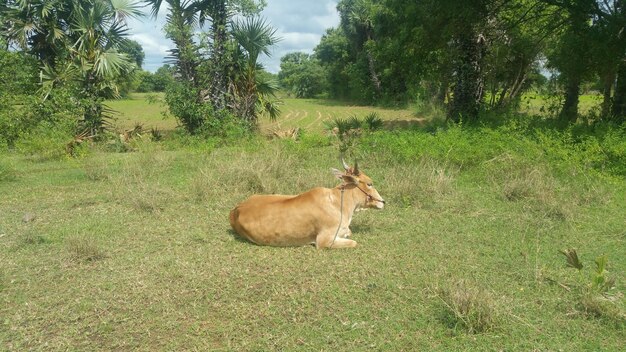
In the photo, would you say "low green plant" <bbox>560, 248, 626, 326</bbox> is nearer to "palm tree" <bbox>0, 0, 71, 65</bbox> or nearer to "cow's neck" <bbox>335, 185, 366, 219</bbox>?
"cow's neck" <bbox>335, 185, 366, 219</bbox>

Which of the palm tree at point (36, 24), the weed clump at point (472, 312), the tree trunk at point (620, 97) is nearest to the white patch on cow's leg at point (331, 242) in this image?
the weed clump at point (472, 312)

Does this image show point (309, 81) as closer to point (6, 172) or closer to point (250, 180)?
point (6, 172)

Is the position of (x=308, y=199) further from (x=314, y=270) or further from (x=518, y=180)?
(x=518, y=180)

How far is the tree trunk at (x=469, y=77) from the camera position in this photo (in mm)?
13992

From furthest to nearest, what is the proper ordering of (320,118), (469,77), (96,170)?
(320,118), (469,77), (96,170)

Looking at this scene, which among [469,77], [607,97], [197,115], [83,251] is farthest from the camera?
[197,115]

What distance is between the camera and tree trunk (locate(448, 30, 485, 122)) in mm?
13992

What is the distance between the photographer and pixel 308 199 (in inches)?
215

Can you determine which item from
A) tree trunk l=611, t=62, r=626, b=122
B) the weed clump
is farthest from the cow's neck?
tree trunk l=611, t=62, r=626, b=122

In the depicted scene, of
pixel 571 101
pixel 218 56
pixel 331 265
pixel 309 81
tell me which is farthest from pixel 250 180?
pixel 309 81

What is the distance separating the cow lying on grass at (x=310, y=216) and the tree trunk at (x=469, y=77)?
30.6 ft

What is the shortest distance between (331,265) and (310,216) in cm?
71

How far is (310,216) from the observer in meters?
5.35

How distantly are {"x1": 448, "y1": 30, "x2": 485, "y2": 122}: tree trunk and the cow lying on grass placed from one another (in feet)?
30.6
